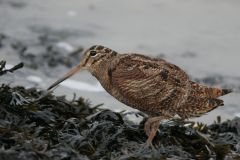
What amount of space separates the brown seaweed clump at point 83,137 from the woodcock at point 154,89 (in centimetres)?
21

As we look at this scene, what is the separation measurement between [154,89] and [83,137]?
1.02 metres

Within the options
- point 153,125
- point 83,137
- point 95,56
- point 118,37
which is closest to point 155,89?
point 153,125

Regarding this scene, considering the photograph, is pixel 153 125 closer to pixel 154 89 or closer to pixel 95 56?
pixel 154 89

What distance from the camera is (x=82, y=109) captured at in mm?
3891

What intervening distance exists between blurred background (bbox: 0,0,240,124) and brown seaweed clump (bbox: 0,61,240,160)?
5.73 feet

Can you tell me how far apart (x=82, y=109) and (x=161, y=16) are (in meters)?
4.34

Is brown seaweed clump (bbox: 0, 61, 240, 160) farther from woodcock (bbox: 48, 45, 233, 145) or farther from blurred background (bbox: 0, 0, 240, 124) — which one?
blurred background (bbox: 0, 0, 240, 124)

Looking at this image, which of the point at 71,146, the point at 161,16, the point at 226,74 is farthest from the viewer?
the point at 161,16

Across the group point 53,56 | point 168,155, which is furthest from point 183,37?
point 168,155

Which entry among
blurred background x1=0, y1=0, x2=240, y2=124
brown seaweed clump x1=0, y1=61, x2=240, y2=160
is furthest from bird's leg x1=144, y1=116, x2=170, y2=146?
blurred background x1=0, y1=0, x2=240, y2=124

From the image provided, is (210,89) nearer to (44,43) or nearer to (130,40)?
(130,40)

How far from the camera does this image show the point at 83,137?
2.74 meters

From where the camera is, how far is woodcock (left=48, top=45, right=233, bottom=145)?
3.25m

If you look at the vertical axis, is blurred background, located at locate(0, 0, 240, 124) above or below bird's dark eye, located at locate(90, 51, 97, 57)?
above
